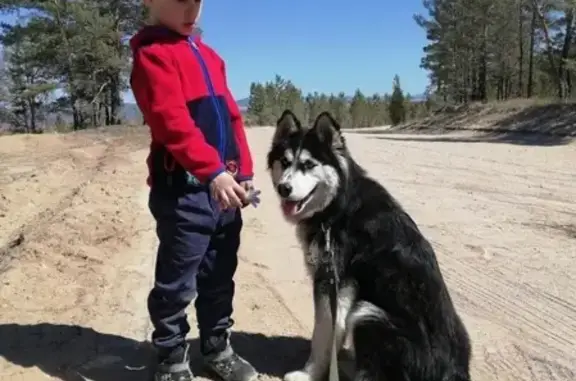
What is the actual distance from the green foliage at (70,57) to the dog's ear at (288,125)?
30.6m

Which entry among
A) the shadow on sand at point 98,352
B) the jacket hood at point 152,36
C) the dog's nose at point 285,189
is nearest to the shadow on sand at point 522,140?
the shadow on sand at point 98,352

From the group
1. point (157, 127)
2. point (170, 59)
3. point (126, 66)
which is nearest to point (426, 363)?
point (157, 127)

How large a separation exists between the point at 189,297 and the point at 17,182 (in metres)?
8.19

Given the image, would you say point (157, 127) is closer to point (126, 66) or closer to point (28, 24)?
point (126, 66)

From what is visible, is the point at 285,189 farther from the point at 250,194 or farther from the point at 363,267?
the point at 363,267

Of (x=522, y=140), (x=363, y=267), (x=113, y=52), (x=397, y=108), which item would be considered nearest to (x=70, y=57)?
(x=113, y=52)

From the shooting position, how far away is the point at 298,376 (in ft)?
11.9

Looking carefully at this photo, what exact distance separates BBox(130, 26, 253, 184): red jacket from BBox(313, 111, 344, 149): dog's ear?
0.55 metres

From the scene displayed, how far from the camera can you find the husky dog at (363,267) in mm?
3080

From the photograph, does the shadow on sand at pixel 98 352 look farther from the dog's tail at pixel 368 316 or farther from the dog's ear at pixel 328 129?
the dog's ear at pixel 328 129

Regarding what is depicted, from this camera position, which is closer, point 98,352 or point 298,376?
point 298,376

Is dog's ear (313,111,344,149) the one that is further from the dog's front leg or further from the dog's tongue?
the dog's front leg

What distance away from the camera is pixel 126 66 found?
33.7 metres

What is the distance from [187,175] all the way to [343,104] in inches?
2578
